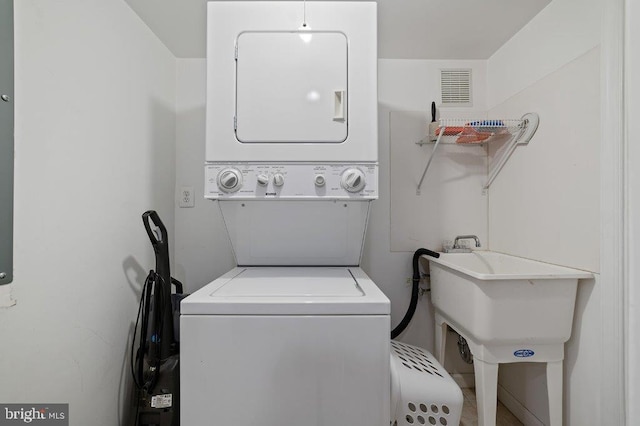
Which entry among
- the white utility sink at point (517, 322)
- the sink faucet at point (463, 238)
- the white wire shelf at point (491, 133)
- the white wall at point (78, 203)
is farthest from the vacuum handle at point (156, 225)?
the sink faucet at point (463, 238)

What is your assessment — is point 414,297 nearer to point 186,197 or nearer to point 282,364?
point 282,364

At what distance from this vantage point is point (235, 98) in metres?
1.34

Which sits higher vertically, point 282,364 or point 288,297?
point 288,297

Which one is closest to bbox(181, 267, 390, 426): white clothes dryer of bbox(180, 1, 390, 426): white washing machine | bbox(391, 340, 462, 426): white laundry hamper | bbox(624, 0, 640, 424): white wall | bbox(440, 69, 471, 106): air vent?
bbox(180, 1, 390, 426): white washing machine

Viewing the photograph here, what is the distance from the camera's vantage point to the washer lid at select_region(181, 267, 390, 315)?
100 cm

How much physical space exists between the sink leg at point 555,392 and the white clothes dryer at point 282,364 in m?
1.04

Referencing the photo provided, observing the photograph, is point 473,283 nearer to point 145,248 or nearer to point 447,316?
point 447,316

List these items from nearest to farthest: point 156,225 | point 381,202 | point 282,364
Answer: point 282,364 → point 156,225 → point 381,202

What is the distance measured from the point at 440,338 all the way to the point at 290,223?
54.2 inches

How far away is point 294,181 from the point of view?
1.35 meters

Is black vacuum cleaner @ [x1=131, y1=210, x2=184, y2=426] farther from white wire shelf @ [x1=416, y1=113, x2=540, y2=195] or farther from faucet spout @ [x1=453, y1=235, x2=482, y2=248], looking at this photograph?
faucet spout @ [x1=453, y1=235, x2=482, y2=248]

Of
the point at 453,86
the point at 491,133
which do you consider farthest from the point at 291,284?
the point at 453,86

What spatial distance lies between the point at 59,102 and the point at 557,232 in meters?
2.51

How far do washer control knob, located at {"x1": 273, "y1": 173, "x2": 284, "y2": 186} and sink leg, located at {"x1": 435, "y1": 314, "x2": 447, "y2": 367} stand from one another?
148 cm
